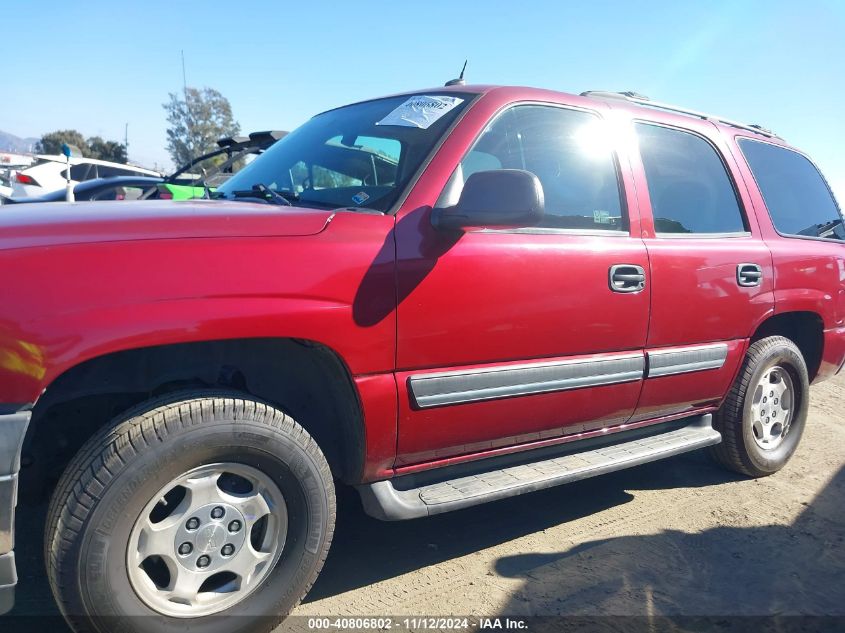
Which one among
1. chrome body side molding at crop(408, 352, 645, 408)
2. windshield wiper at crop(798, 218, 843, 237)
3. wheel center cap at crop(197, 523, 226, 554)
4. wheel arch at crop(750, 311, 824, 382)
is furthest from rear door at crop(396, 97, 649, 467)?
windshield wiper at crop(798, 218, 843, 237)

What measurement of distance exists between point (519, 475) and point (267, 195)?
156 cm

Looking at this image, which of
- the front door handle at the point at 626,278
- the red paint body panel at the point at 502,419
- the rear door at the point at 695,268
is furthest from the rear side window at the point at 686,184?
the red paint body panel at the point at 502,419

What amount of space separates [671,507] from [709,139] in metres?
2.05

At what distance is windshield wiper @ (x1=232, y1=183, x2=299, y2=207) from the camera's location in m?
2.61

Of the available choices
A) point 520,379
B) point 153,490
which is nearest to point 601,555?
point 520,379

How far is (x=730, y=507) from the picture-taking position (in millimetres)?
3494

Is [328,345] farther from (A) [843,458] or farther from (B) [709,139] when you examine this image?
(A) [843,458]

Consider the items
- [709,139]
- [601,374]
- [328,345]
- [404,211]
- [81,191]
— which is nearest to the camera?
[328,345]

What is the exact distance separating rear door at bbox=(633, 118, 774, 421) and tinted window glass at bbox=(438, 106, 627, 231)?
217mm

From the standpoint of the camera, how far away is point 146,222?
6.46 ft

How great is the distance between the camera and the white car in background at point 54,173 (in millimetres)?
11516

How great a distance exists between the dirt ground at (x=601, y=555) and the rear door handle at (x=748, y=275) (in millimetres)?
1195

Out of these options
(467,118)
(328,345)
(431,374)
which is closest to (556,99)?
(467,118)

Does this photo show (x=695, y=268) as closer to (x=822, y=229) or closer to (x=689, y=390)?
(x=689, y=390)
